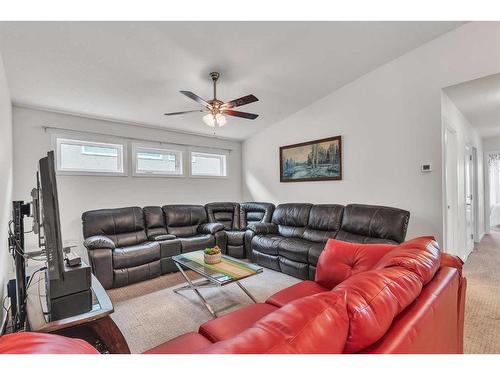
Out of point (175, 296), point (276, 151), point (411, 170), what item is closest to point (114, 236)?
point (175, 296)

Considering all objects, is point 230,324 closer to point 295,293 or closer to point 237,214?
point 295,293

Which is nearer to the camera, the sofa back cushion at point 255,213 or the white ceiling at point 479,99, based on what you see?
the white ceiling at point 479,99

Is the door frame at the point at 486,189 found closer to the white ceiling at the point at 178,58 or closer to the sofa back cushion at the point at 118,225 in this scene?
the white ceiling at the point at 178,58

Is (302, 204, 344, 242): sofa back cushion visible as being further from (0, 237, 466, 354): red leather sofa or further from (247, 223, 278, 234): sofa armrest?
(0, 237, 466, 354): red leather sofa

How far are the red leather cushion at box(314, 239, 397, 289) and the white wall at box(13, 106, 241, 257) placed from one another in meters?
3.45

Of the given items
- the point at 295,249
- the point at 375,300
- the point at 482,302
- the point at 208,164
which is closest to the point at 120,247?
the point at 295,249

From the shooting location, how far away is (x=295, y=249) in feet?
10.8

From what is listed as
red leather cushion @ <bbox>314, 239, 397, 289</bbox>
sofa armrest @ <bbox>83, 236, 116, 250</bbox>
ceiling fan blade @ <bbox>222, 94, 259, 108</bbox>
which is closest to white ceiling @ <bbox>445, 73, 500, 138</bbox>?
ceiling fan blade @ <bbox>222, 94, 259, 108</bbox>

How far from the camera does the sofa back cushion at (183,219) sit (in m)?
4.23

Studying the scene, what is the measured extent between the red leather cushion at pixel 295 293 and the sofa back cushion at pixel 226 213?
118 inches

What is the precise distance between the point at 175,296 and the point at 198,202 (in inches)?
101

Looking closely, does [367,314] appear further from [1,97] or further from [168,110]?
[168,110]

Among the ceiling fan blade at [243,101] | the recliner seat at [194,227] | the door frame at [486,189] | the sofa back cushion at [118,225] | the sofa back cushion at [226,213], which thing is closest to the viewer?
the ceiling fan blade at [243,101]

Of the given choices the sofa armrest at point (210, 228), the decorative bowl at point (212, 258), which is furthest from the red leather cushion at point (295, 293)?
the sofa armrest at point (210, 228)
